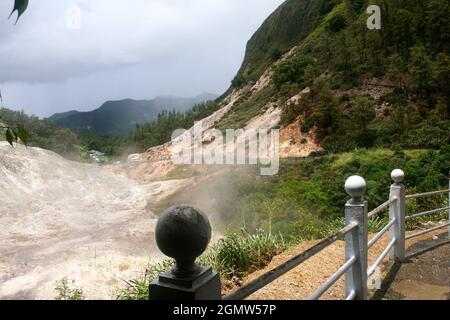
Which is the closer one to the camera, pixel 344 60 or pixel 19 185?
pixel 19 185

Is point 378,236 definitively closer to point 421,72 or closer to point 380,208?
point 380,208

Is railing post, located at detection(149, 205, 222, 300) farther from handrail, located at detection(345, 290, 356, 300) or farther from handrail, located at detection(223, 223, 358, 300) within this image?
handrail, located at detection(345, 290, 356, 300)

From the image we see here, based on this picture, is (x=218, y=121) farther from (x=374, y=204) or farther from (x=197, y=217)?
(x=197, y=217)

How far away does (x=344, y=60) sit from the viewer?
36.2m

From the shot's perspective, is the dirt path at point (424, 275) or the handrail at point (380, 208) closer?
the handrail at point (380, 208)

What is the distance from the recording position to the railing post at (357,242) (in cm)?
298

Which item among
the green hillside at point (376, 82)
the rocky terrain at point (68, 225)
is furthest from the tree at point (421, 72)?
the rocky terrain at point (68, 225)

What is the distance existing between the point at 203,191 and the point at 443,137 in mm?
14850

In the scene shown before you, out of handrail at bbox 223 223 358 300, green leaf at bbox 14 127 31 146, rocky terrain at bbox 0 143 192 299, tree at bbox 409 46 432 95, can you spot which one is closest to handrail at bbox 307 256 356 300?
handrail at bbox 223 223 358 300

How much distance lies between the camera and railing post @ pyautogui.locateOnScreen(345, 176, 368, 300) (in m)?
2.98

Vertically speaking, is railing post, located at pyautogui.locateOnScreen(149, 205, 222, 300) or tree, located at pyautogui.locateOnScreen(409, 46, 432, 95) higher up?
tree, located at pyautogui.locateOnScreen(409, 46, 432, 95)

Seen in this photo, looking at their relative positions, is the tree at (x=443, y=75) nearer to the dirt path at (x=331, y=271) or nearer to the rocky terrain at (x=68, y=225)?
the rocky terrain at (x=68, y=225)

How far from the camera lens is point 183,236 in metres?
1.57

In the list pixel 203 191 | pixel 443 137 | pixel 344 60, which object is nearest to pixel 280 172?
pixel 203 191
